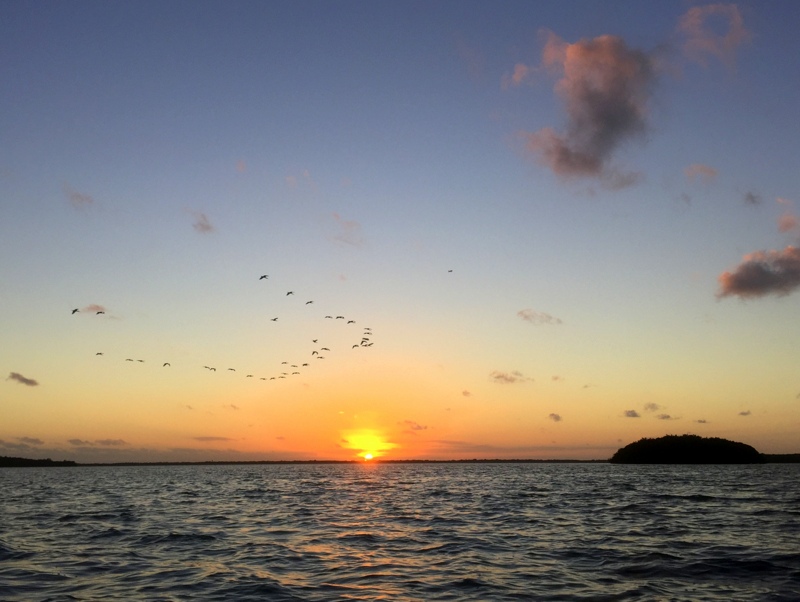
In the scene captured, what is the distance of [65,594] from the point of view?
795 inches

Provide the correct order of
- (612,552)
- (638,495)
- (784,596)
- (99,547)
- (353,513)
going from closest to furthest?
(784,596) → (612,552) → (99,547) → (353,513) → (638,495)

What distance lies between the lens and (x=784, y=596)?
19.5m

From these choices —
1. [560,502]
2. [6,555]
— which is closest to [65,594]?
[6,555]

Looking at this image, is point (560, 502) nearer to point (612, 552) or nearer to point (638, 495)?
point (638, 495)

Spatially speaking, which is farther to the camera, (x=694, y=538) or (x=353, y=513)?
(x=353, y=513)

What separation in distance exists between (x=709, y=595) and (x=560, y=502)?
34.6m

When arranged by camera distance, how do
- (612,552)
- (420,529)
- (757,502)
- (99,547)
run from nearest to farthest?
(612,552) → (99,547) → (420,529) → (757,502)

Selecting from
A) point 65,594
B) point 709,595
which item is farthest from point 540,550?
point 65,594

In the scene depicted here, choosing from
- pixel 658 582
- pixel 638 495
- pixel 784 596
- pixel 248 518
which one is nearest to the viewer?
pixel 784 596

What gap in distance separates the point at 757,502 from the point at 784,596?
120ft

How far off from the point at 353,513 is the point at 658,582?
94.4 ft

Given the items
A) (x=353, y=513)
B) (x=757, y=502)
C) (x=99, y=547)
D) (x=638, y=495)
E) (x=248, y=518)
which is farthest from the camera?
(x=638, y=495)

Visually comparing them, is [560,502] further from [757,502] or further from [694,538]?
[694,538]

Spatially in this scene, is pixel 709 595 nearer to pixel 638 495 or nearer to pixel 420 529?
pixel 420 529
